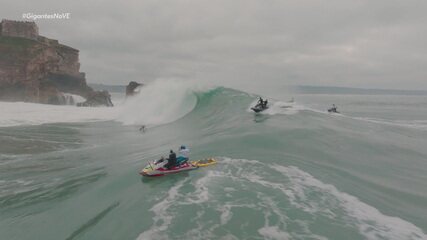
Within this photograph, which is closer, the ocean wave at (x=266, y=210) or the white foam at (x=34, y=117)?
the ocean wave at (x=266, y=210)

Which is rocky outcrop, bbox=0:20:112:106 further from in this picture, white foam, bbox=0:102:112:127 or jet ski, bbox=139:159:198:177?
jet ski, bbox=139:159:198:177

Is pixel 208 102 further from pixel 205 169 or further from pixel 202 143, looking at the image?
pixel 205 169

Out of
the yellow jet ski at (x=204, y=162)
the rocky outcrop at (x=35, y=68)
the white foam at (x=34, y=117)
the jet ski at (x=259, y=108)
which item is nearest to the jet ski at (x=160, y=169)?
the yellow jet ski at (x=204, y=162)

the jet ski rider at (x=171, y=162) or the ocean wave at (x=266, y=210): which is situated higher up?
the jet ski rider at (x=171, y=162)

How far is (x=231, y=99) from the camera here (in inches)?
2003

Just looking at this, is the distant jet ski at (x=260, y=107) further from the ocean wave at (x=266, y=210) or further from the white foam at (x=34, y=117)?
the white foam at (x=34, y=117)

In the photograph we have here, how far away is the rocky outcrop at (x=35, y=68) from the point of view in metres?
82.4

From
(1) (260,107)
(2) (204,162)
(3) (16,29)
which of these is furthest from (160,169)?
(3) (16,29)

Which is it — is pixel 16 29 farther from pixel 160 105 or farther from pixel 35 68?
pixel 160 105

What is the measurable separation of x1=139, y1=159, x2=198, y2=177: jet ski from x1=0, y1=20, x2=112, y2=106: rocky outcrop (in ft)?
241

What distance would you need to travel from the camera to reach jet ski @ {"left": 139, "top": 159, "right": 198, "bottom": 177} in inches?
730

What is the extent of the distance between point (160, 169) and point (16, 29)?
94159 mm

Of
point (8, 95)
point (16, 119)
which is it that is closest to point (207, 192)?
point (16, 119)

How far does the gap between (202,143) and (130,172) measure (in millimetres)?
8133
